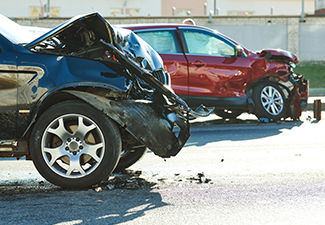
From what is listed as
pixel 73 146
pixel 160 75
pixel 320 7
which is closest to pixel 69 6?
pixel 320 7

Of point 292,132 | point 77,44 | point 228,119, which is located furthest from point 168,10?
point 77,44

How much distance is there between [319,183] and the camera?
15.2 ft

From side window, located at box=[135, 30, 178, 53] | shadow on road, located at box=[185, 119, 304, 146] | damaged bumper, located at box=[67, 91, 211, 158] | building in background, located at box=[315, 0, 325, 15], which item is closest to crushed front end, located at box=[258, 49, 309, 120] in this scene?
shadow on road, located at box=[185, 119, 304, 146]

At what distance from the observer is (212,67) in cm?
914

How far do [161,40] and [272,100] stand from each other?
8.76 ft

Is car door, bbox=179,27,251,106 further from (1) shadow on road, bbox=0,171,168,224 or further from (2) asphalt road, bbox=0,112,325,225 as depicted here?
(1) shadow on road, bbox=0,171,168,224

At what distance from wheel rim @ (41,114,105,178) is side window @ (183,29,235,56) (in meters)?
5.15

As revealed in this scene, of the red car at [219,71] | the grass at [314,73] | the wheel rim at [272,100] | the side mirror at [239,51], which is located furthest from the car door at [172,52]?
the grass at [314,73]

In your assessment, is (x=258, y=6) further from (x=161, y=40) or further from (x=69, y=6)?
(x=161, y=40)

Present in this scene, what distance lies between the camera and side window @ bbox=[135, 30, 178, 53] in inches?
356

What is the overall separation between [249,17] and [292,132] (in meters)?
21.8

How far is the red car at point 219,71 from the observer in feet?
29.6

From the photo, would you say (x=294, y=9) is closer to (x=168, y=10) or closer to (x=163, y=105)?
(x=168, y=10)

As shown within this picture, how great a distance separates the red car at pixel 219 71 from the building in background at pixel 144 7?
93.5 feet
